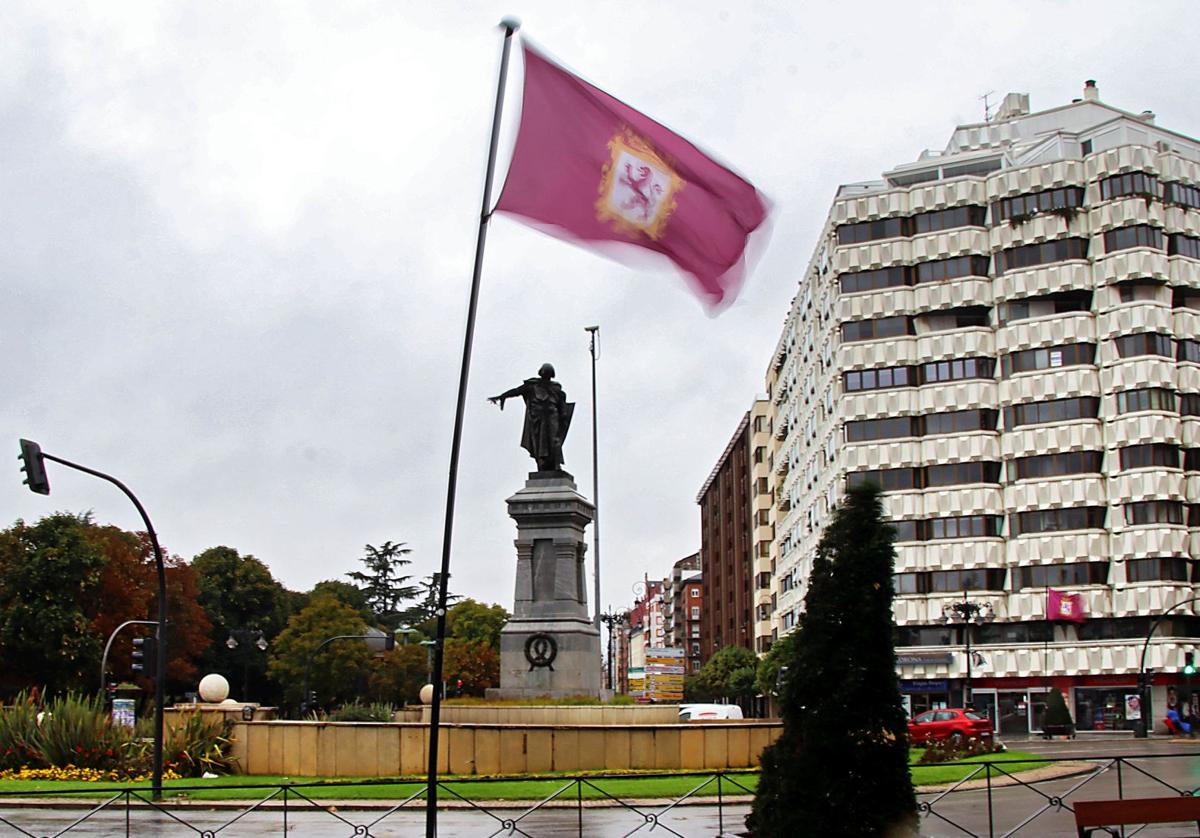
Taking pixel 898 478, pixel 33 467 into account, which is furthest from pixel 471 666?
pixel 33 467

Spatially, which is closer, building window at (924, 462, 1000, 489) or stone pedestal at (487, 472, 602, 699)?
stone pedestal at (487, 472, 602, 699)

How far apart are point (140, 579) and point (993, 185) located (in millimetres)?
50224

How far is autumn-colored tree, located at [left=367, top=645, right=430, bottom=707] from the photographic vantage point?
8619 centimetres

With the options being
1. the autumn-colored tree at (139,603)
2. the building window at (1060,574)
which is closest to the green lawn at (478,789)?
the autumn-colored tree at (139,603)

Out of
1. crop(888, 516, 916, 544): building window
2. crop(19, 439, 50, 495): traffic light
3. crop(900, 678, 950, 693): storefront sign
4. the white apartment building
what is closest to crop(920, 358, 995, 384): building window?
→ the white apartment building

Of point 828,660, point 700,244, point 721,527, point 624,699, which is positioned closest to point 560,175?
point 700,244

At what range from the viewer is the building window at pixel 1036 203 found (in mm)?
69312

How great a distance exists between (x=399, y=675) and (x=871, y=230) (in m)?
40.5

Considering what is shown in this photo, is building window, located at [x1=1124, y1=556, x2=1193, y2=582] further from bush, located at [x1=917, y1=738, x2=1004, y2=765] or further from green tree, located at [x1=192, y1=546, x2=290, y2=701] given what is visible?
green tree, located at [x1=192, y1=546, x2=290, y2=701]

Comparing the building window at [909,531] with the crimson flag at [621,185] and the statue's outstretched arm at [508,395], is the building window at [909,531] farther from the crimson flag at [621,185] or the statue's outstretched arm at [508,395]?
the crimson flag at [621,185]

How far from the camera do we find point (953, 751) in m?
32.3

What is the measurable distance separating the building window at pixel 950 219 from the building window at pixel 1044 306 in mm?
4838

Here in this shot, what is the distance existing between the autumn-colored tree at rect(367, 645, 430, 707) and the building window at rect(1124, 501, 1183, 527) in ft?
139

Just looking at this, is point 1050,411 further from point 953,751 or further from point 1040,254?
point 953,751
